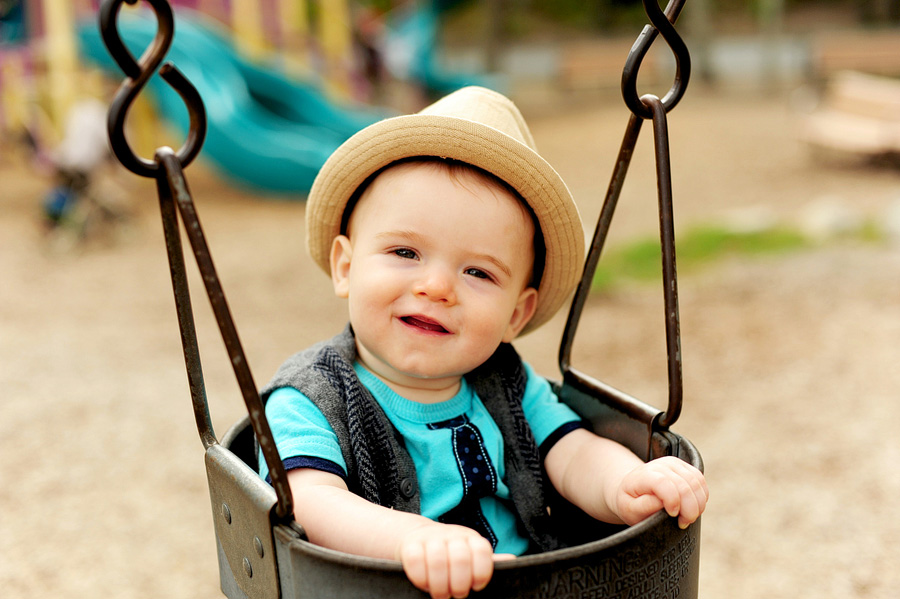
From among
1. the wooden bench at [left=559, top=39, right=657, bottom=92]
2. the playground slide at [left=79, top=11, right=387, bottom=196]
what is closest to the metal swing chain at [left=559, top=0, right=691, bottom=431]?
the playground slide at [left=79, top=11, right=387, bottom=196]

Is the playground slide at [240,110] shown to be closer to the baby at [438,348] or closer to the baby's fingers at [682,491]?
the baby at [438,348]

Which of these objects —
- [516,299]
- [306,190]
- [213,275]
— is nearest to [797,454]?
[516,299]

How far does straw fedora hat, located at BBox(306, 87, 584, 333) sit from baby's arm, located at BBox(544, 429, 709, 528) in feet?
0.72

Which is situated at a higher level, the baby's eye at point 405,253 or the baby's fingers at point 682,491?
the baby's eye at point 405,253

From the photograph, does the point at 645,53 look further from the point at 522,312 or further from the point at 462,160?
the point at 522,312

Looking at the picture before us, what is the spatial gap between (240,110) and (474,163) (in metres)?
6.79

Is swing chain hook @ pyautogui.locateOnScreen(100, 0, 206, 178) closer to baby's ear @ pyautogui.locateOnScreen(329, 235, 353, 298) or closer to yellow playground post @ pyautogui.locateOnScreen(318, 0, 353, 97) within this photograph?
baby's ear @ pyautogui.locateOnScreen(329, 235, 353, 298)

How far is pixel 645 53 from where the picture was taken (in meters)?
1.13

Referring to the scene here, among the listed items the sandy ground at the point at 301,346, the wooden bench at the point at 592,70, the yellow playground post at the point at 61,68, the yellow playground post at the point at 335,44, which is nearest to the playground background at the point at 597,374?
the sandy ground at the point at 301,346

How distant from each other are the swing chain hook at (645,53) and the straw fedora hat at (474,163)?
0.51 ft

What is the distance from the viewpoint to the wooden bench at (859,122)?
7547mm

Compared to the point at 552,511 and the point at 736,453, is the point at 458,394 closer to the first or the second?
the point at 552,511

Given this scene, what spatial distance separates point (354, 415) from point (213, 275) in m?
0.39

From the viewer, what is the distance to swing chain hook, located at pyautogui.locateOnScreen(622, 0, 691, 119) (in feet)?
3.60
